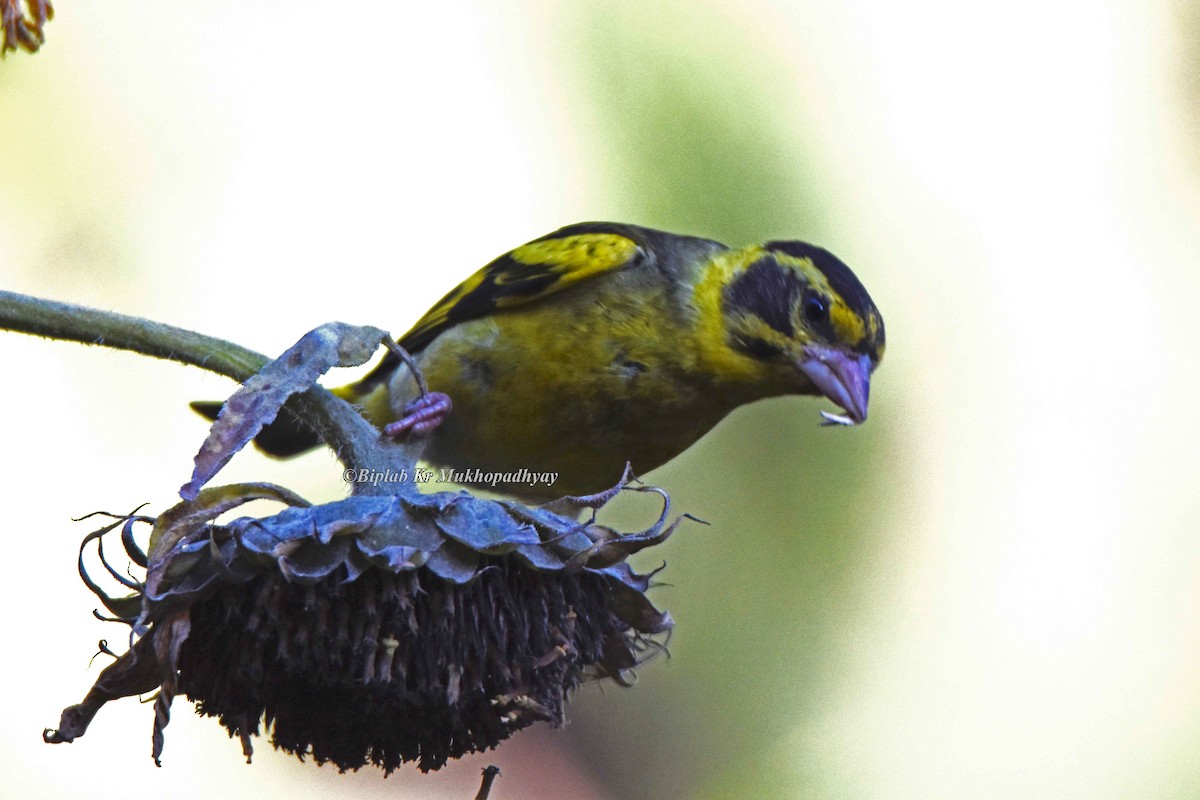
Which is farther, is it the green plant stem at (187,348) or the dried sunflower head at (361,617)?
the dried sunflower head at (361,617)

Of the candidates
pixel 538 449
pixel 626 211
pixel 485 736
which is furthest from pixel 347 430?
pixel 626 211

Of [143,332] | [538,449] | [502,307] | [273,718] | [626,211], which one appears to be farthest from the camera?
[626,211]

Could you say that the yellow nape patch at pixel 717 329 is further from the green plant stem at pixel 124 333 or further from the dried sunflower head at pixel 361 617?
the green plant stem at pixel 124 333

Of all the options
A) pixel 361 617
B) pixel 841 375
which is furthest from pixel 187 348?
pixel 841 375

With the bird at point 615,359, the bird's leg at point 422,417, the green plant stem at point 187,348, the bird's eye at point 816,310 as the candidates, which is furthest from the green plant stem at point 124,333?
the bird's eye at point 816,310

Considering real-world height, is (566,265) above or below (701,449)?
above

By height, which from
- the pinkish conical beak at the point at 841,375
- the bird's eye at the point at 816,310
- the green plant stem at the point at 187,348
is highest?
the green plant stem at the point at 187,348

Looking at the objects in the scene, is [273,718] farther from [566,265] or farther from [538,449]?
[566,265]
